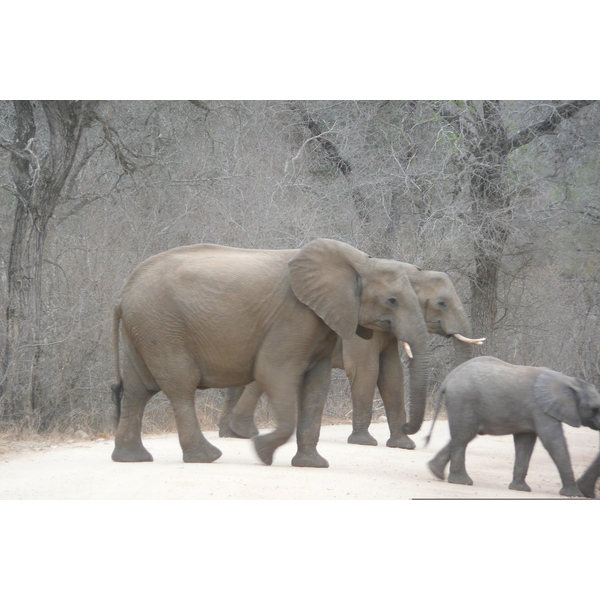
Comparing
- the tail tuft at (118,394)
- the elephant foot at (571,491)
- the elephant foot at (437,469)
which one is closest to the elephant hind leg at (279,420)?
the elephant foot at (437,469)

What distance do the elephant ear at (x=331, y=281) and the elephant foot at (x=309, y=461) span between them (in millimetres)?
Answer: 925

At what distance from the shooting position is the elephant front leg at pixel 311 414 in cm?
642

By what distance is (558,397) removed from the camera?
20.1ft

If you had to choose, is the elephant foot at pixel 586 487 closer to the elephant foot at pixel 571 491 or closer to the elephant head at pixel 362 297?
the elephant foot at pixel 571 491

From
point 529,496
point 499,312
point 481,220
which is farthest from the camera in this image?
point 499,312

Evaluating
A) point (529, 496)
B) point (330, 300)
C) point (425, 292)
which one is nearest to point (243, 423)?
point (425, 292)

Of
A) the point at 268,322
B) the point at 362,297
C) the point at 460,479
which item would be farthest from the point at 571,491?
the point at 268,322

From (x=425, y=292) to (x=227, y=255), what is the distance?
2.44 metres

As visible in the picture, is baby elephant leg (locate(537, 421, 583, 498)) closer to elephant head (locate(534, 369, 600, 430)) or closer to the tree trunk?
elephant head (locate(534, 369, 600, 430))

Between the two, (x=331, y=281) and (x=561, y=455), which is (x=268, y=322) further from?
(x=561, y=455)

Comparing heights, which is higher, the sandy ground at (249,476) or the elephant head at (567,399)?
the elephant head at (567,399)

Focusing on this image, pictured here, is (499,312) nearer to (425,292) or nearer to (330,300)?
(425,292)

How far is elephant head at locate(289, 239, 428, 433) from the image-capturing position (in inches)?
245

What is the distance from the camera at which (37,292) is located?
920cm
